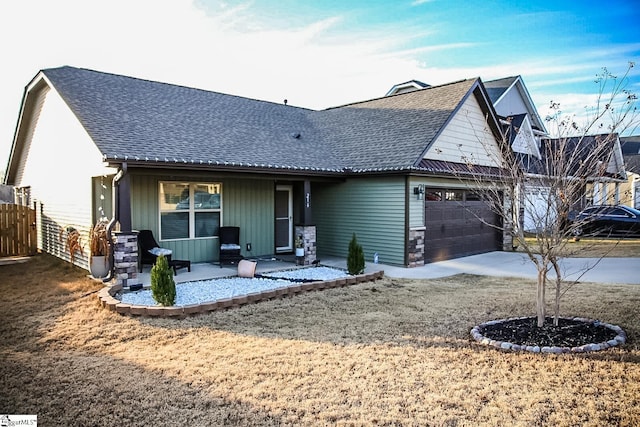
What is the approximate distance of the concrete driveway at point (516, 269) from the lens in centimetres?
992

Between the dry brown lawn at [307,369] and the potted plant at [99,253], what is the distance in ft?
6.01

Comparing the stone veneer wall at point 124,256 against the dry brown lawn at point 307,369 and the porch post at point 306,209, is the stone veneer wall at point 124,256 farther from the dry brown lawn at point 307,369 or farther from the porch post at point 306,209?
the porch post at point 306,209

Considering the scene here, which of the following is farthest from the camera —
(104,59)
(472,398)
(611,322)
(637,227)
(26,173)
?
(637,227)

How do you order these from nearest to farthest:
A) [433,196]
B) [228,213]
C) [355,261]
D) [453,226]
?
[355,261] → [228,213] → [433,196] → [453,226]

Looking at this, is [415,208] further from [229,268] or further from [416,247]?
[229,268]

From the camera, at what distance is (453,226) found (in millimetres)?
12969

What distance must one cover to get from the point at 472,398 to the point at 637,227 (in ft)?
61.5

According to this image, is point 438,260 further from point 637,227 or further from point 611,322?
point 637,227

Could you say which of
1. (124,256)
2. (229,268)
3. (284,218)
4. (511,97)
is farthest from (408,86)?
(124,256)

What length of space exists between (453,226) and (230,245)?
21.3 ft

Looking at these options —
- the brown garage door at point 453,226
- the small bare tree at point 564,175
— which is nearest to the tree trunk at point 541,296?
the small bare tree at point 564,175

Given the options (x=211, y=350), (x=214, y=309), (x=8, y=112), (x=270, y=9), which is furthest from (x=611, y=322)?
(x=8, y=112)

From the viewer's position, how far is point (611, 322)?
5977 millimetres

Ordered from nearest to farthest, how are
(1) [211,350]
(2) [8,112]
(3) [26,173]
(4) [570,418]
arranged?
(4) [570,418]
(1) [211,350]
(3) [26,173]
(2) [8,112]
